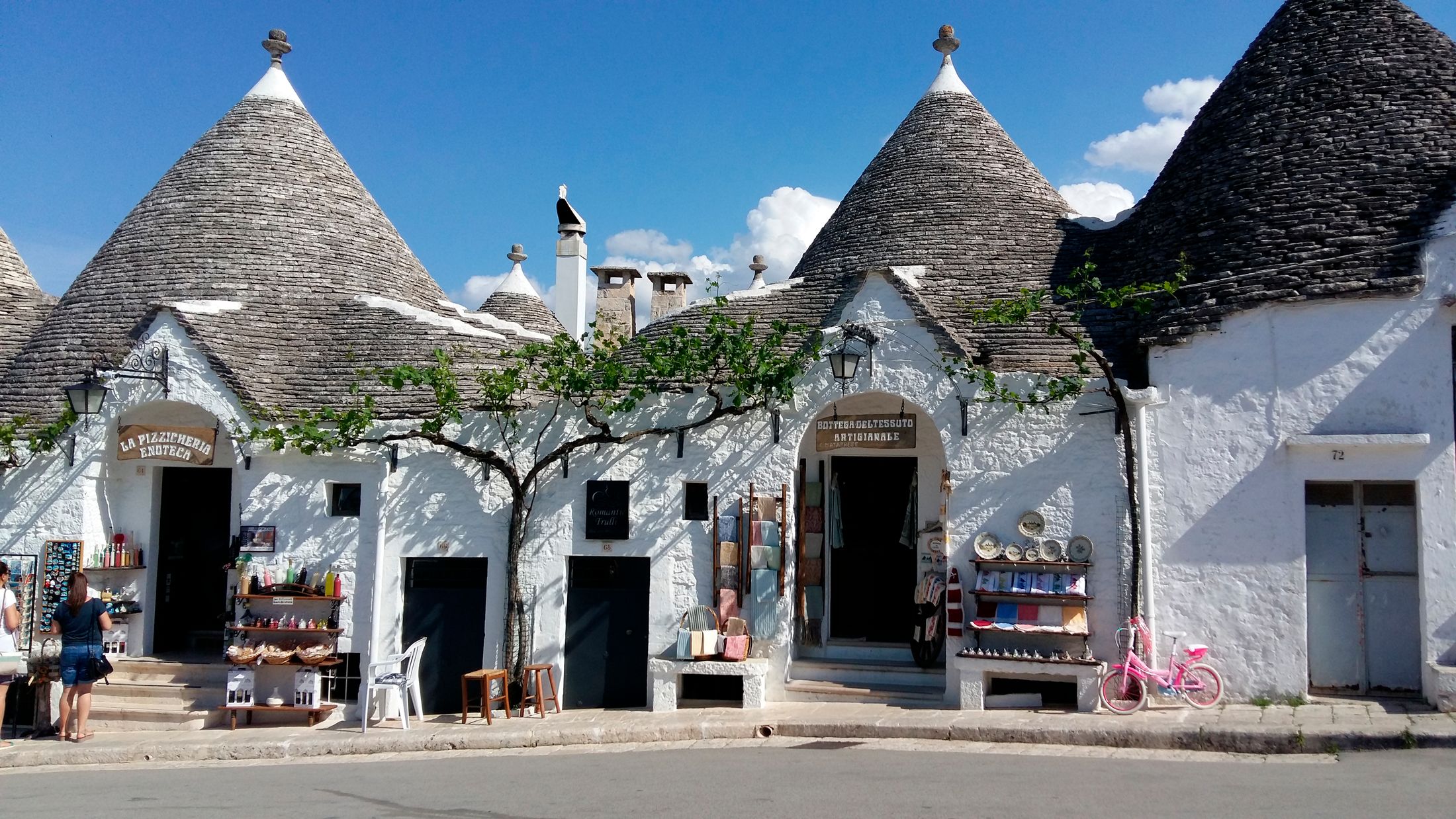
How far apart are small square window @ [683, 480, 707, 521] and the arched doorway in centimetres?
141

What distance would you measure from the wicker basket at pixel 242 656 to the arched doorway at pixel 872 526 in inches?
236

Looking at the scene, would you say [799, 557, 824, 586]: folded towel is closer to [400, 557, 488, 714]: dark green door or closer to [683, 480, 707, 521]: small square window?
[683, 480, 707, 521]: small square window

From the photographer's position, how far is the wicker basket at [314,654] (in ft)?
37.3

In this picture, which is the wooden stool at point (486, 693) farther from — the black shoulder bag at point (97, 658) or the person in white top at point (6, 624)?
the person in white top at point (6, 624)

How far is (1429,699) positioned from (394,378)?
10138 millimetres

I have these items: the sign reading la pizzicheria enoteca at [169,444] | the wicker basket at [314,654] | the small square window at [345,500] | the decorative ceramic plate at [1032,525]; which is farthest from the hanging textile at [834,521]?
the sign reading la pizzicheria enoteca at [169,444]

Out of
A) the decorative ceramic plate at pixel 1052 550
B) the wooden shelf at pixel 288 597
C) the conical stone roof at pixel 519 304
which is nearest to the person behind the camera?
the decorative ceramic plate at pixel 1052 550

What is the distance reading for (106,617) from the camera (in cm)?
1038

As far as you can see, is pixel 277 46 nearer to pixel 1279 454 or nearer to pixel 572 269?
pixel 572 269

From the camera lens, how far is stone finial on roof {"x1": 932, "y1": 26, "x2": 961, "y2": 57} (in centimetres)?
1645

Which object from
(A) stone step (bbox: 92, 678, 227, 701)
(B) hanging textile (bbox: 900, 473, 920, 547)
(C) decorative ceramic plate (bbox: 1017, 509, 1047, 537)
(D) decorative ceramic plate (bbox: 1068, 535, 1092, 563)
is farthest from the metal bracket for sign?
(D) decorative ceramic plate (bbox: 1068, 535, 1092, 563)

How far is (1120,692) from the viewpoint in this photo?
9.91m

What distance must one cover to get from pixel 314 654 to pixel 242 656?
733 millimetres

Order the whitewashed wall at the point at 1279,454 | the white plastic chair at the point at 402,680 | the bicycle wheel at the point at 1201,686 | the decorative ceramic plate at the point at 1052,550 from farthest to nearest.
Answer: the white plastic chair at the point at 402,680, the decorative ceramic plate at the point at 1052,550, the bicycle wheel at the point at 1201,686, the whitewashed wall at the point at 1279,454
